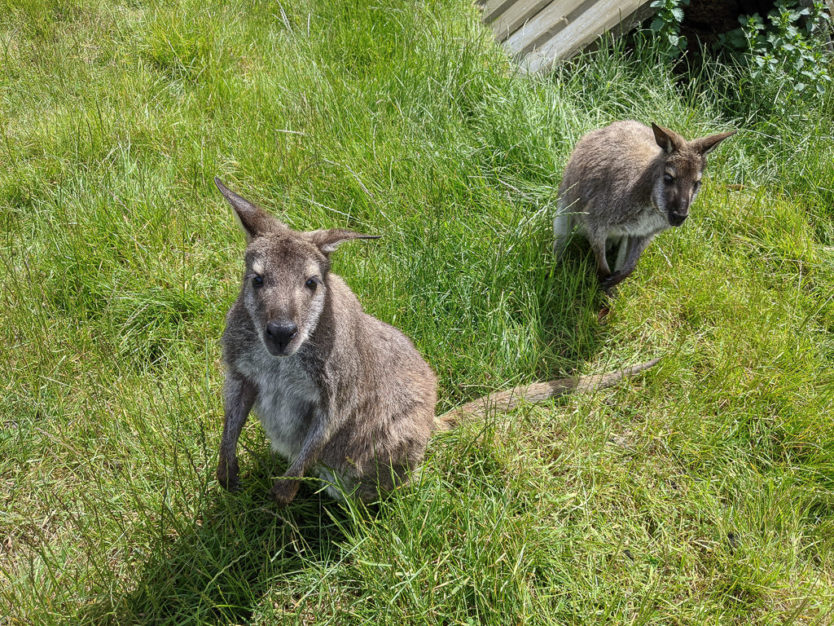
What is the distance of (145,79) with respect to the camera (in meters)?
5.05

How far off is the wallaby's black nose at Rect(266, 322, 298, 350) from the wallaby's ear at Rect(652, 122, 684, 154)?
2529 millimetres

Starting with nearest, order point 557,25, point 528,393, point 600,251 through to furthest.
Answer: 1. point 528,393
2. point 600,251
3. point 557,25

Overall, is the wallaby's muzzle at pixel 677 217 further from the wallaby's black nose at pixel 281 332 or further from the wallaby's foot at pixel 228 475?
the wallaby's foot at pixel 228 475

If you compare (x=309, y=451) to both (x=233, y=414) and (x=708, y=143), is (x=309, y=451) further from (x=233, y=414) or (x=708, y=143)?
(x=708, y=143)

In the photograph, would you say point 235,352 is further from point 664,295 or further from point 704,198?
point 704,198

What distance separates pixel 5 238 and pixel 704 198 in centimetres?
462

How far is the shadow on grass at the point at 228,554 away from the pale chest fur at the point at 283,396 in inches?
13.0

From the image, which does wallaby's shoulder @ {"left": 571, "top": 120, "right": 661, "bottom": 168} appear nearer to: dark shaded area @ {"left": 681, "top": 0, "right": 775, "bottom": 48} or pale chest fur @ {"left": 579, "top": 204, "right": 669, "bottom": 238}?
pale chest fur @ {"left": 579, "top": 204, "right": 669, "bottom": 238}

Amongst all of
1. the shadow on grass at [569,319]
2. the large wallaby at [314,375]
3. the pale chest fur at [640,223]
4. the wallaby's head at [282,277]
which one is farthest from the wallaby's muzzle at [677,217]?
the wallaby's head at [282,277]

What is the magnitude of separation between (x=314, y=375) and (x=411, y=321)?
1.17 metres

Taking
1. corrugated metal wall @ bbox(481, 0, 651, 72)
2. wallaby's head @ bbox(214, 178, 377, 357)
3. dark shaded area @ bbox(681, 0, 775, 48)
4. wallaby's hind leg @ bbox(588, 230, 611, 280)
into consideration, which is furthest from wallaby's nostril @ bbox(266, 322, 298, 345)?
dark shaded area @ bbox(681, 0, 775, 48)

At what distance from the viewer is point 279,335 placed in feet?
7.68

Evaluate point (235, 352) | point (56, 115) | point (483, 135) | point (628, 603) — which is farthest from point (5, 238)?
point (628, 603)

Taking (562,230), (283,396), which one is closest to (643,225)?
(562,230)
